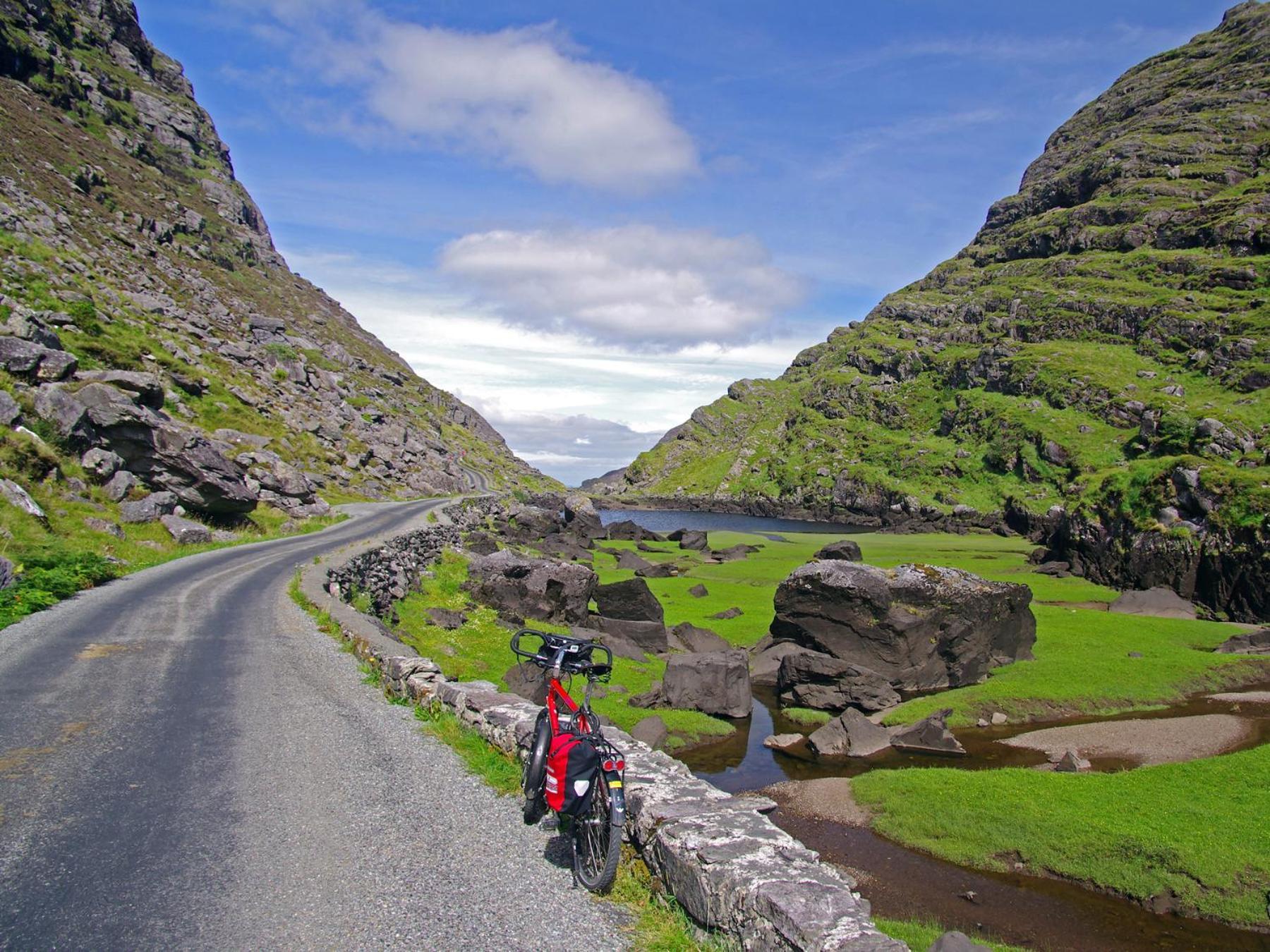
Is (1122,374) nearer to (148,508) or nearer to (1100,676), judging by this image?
(1100,676)

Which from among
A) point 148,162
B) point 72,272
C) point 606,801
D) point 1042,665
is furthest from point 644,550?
point 148,162

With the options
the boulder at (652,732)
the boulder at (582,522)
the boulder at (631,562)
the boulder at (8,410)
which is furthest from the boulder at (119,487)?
the boulder at (582,522)

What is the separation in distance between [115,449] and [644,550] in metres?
57.1

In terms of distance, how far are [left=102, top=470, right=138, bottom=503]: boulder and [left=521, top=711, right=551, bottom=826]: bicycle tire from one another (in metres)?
35.4

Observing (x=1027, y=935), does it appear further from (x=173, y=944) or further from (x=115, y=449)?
(x=115, y=449)

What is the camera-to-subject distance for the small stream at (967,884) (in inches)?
585

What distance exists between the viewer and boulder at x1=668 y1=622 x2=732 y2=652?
3924 cm

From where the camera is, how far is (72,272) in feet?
220

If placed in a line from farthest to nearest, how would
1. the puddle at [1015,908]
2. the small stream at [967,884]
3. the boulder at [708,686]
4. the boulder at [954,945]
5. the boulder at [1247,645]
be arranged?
the boulder at [1247,645] < the boulder at [708,686] < the small stream at [967,884] < the puddle at [1015,908] < the boulder at [954,945]

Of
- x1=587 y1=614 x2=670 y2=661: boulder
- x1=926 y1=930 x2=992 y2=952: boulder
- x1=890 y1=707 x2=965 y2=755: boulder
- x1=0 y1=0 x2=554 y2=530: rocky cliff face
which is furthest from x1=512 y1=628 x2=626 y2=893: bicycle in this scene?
x1=0 y1=0 x2=554 y2=530: rocky cliff face

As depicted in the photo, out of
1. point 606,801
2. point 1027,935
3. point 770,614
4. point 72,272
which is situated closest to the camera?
point 606,801

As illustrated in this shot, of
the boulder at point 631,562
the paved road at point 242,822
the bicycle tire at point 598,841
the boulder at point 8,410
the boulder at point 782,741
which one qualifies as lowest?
the boulder at point 782,741

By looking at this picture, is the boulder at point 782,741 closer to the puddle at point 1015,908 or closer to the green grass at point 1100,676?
the green grass at point 1100,676

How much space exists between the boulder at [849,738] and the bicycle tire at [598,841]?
19.6 metres
